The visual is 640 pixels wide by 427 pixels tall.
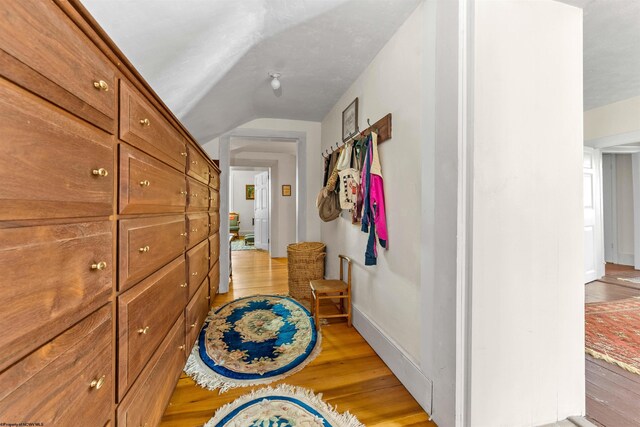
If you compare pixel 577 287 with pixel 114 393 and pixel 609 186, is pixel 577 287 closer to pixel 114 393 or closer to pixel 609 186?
pixel 114 393

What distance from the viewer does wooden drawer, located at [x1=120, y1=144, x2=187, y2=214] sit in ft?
2.82

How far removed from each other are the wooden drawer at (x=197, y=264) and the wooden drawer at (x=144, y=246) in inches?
13.4

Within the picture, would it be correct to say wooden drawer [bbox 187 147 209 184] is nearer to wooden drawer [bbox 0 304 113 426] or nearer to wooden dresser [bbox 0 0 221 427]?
wooden dresser [bbox 0 0 221 427]

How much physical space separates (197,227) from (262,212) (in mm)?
4694

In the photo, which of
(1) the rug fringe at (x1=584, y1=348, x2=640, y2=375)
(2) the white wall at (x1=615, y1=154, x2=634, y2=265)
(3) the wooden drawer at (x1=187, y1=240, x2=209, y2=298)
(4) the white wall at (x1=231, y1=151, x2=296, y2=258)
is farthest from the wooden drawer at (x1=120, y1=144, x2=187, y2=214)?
(2) the white wall at (x1=615, y1=154, x2=634, y2=265)

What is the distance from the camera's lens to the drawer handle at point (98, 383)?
0.70 metres

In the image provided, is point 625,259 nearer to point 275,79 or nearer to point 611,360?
point 611,360

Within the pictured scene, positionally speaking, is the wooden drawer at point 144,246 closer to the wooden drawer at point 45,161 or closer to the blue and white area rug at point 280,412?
the wooden drawer at point 45,161

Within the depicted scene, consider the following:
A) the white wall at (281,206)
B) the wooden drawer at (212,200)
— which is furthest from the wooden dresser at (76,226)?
the white wall at (281,206)

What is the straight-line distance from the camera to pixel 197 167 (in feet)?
6.29

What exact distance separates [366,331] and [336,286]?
18.3 inches

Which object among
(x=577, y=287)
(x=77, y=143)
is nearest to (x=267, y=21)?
(x=77, y=143)

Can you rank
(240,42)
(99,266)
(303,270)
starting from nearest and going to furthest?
(99,266) → (240,42) → (303,270)

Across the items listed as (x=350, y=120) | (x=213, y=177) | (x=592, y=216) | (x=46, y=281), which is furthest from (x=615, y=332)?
(x=213, y=177)
